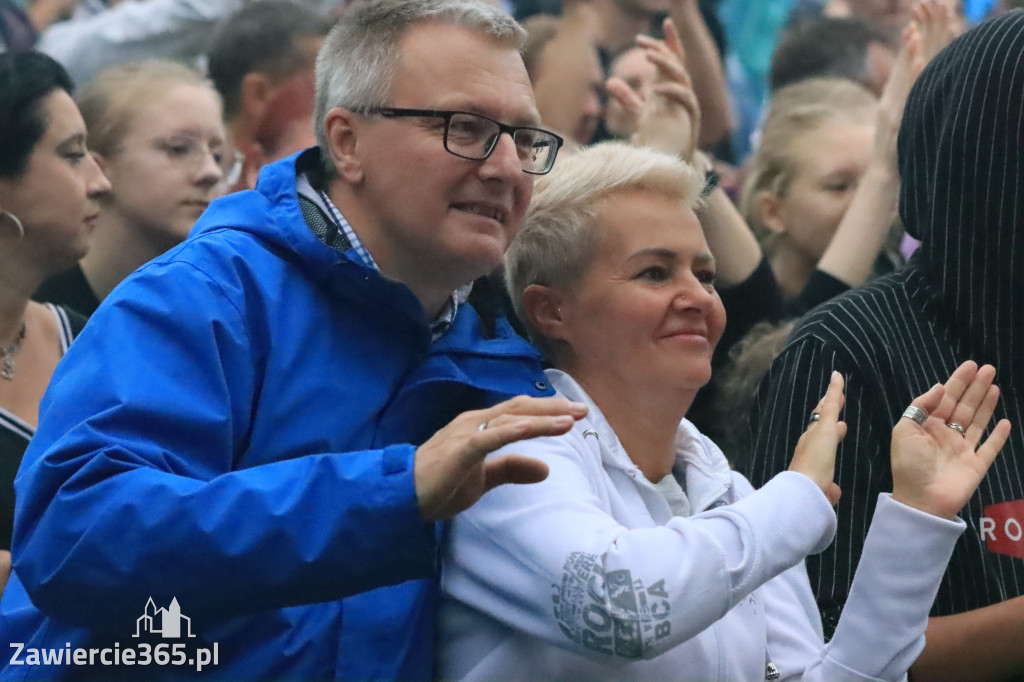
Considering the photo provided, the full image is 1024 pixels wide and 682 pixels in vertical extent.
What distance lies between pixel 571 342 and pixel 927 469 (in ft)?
2.03

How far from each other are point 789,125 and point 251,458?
274cm

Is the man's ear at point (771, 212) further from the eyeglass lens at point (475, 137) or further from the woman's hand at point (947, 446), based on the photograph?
the eyeglass lens at point (475, 137)

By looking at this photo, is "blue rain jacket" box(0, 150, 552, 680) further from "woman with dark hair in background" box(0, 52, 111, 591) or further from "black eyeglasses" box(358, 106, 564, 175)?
"woman with dark hair in background" box(0, 52, 111, 591)

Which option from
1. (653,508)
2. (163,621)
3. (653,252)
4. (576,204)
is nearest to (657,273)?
(653,252)

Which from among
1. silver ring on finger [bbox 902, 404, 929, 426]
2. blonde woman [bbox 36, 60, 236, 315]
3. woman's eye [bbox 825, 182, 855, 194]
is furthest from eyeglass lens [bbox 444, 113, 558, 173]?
woman's eye [bbox 825, 182, 855, 194]

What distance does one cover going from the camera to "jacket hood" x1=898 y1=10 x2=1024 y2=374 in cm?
268

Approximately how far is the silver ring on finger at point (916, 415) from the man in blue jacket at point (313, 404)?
0.61 metres

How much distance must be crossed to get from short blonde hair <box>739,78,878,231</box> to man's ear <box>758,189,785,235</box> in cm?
2

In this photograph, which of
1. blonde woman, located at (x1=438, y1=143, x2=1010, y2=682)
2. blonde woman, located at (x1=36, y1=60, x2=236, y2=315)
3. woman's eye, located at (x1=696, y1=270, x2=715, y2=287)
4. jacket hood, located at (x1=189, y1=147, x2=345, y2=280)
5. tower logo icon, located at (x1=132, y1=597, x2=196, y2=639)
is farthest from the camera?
blonde woman, located at (x1=36, y1=60, x2=236, y2=315)

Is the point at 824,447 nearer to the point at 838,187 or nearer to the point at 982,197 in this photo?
the point at 982,197

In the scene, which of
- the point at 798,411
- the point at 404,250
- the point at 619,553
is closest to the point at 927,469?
the point at 798,411

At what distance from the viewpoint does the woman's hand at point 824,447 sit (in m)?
2.17

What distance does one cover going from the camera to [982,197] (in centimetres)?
271

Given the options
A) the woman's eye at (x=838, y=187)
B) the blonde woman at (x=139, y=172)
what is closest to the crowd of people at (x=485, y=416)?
the blonde woman at (x=139, y=172)
